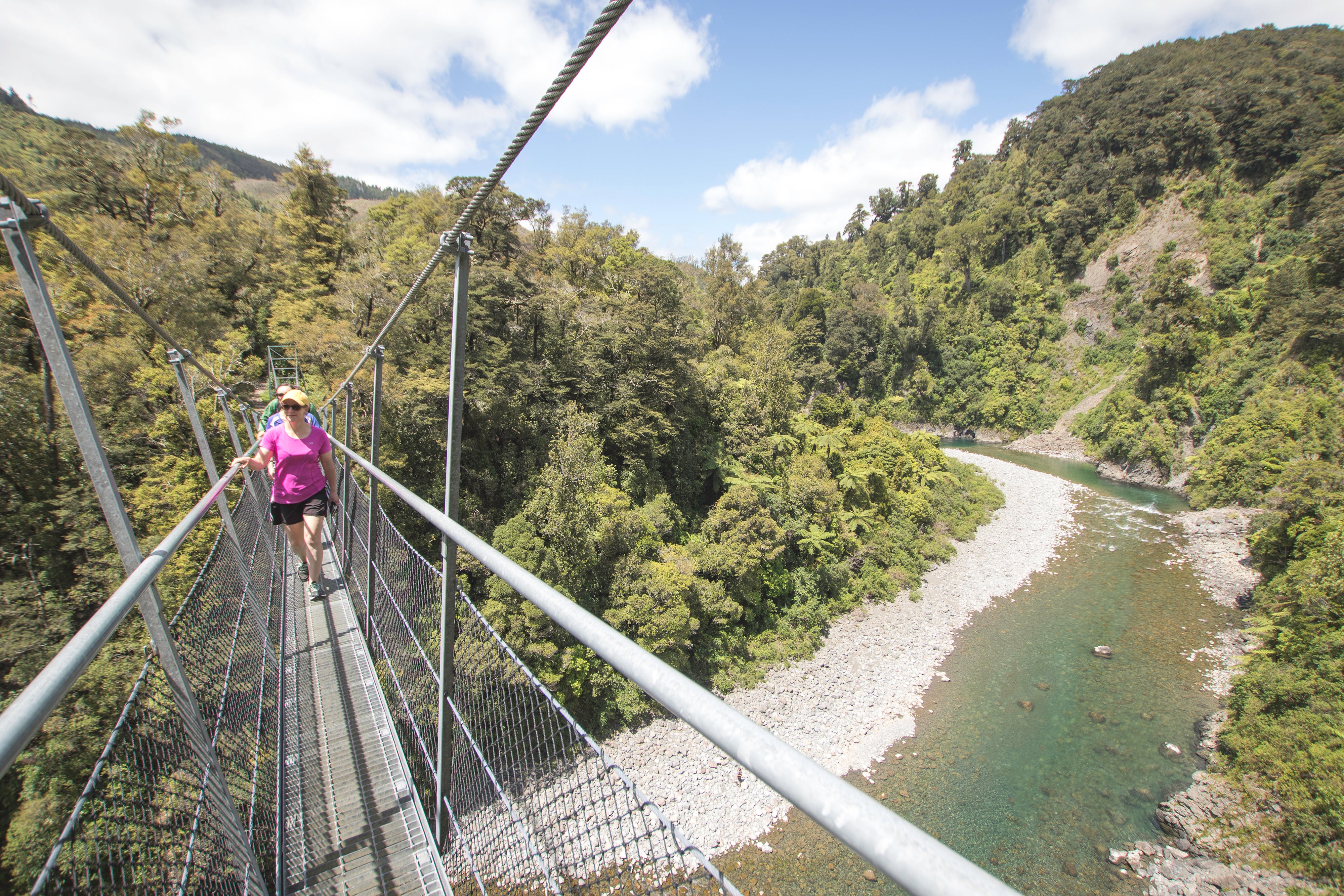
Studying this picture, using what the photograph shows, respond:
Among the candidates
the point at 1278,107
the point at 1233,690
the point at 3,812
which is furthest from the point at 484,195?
the point at 1278,107

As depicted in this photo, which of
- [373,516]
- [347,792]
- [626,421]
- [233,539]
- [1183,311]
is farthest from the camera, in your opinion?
[1183,311]

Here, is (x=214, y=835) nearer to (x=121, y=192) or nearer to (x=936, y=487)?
(x=121, y=192)

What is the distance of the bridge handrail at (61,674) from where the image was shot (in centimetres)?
59

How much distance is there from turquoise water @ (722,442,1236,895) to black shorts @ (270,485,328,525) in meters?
8.30

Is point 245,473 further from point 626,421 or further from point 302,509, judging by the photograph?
point 626,421

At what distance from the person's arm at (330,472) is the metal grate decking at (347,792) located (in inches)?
42.4

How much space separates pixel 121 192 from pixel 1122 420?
40495 mm

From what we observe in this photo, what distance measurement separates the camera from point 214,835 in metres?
1.83

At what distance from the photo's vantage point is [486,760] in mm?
2268

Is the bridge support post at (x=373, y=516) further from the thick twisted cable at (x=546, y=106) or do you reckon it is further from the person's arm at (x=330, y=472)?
the thick twisted cable at (x=546, y=106)

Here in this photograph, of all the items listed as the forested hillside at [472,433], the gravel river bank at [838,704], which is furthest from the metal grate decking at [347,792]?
the forested hillside at [472,433]

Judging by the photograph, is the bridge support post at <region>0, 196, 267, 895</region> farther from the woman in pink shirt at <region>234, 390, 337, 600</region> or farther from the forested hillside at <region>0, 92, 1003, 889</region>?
the forested hillside at <region>0, 92, 1003, 889</region>

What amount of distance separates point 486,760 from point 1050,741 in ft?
42.3

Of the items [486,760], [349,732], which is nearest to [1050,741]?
[486,760]
